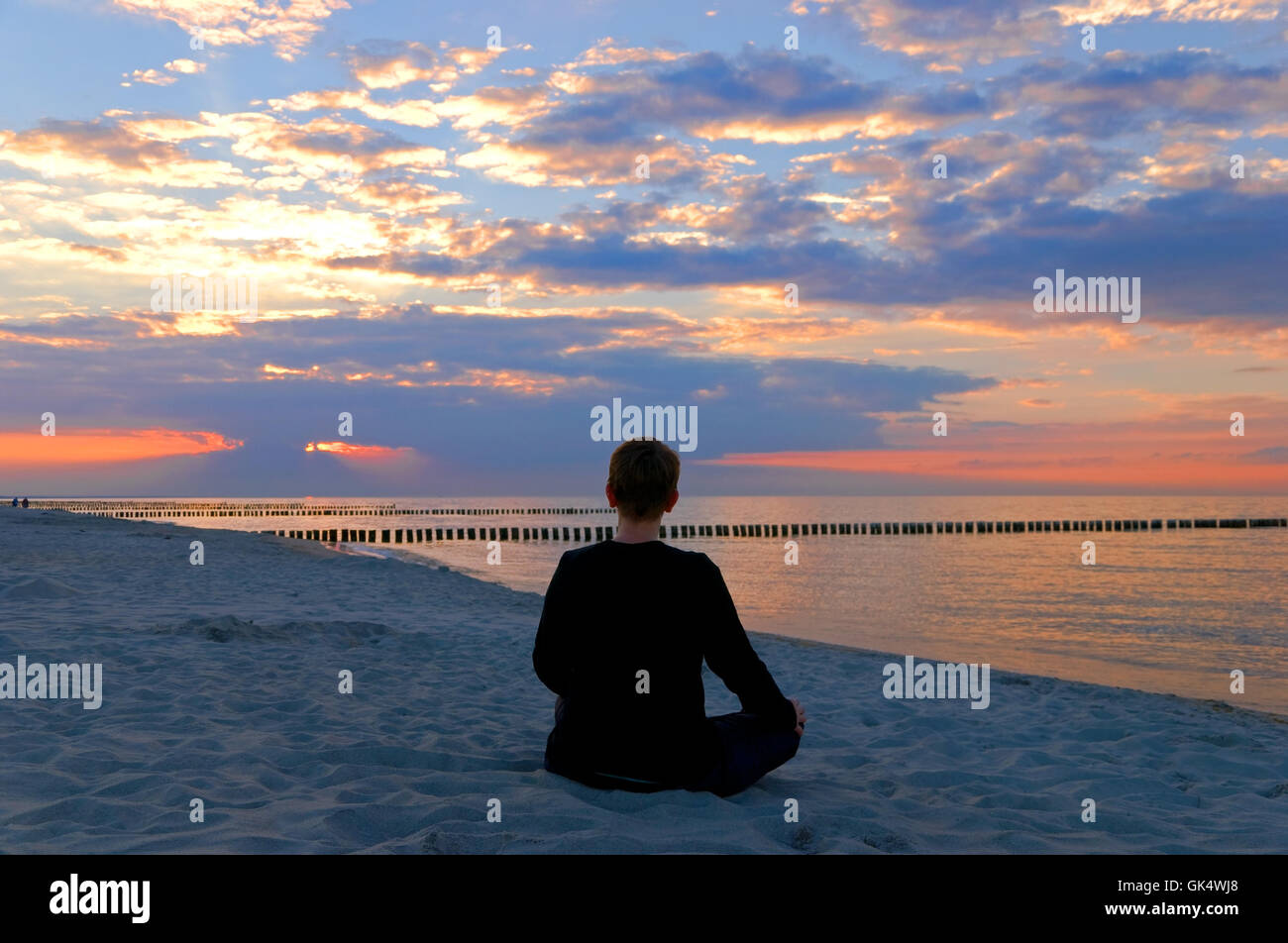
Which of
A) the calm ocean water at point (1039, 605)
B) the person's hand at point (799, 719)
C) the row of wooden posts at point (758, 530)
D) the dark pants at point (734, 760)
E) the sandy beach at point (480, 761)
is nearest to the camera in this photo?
the sandy beach at point (480, 761)

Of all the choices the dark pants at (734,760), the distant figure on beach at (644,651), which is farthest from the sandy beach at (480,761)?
the distant figure on beach at (644,651)

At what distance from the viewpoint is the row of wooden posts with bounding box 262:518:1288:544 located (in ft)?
196

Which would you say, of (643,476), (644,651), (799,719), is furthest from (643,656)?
(799,719)

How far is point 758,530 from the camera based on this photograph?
6825cm

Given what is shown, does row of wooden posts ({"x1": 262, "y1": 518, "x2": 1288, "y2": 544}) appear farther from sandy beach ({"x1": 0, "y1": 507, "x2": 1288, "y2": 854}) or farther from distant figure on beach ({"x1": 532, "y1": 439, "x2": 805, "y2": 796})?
distant figure on beach ({"x1": 532, "y1": 439, "x2": 805, "y2": 796})

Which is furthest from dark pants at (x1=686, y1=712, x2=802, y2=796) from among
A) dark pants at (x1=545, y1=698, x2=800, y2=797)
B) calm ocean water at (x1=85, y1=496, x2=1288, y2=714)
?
calm ocean water at (x1=85, y1=496, x2=1288, y2=714)

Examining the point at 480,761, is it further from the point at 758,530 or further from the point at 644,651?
the point at 758,530

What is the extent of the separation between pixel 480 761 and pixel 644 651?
1.75 meters

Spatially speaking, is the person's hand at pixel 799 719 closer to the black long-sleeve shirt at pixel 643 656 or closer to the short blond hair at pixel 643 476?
the black long-sleeve shirt at pixel 643 656

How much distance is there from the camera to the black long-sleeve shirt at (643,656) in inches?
155

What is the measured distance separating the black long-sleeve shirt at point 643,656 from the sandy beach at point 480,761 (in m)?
0.21
